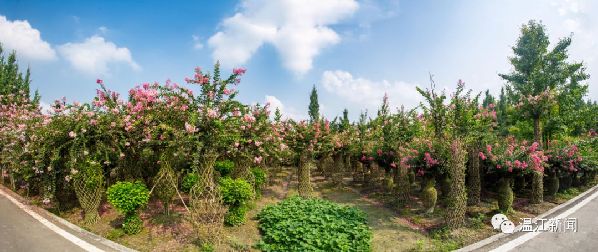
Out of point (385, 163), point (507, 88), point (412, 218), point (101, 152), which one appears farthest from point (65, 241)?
point (507, 88)

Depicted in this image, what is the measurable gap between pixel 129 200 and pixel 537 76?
18.2m

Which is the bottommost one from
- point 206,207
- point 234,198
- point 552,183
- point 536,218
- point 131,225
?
point 131,225

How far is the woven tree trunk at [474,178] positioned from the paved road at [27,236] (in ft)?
43.0

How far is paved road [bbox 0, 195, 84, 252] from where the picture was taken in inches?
285

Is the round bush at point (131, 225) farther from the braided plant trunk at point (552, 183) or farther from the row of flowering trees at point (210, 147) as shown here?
the braided plant trunk at point (552, 183)

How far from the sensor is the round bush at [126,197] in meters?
8.05

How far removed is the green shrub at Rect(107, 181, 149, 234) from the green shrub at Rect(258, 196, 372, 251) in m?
3.37

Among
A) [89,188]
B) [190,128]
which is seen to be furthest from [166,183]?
[190,128]

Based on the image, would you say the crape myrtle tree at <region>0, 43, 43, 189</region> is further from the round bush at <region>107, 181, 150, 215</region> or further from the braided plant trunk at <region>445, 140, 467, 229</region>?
the braided plant trunk at <region>445, 140, 467, 229</region>

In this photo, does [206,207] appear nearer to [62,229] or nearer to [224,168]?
[62,229]

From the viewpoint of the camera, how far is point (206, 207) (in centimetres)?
778

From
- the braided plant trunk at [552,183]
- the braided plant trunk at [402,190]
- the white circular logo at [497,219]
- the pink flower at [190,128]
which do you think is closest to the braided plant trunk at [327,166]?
the braided plant trunk at [402,190]

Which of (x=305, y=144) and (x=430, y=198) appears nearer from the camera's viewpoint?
(x=430, y=198)

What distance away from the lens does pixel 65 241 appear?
767cm
